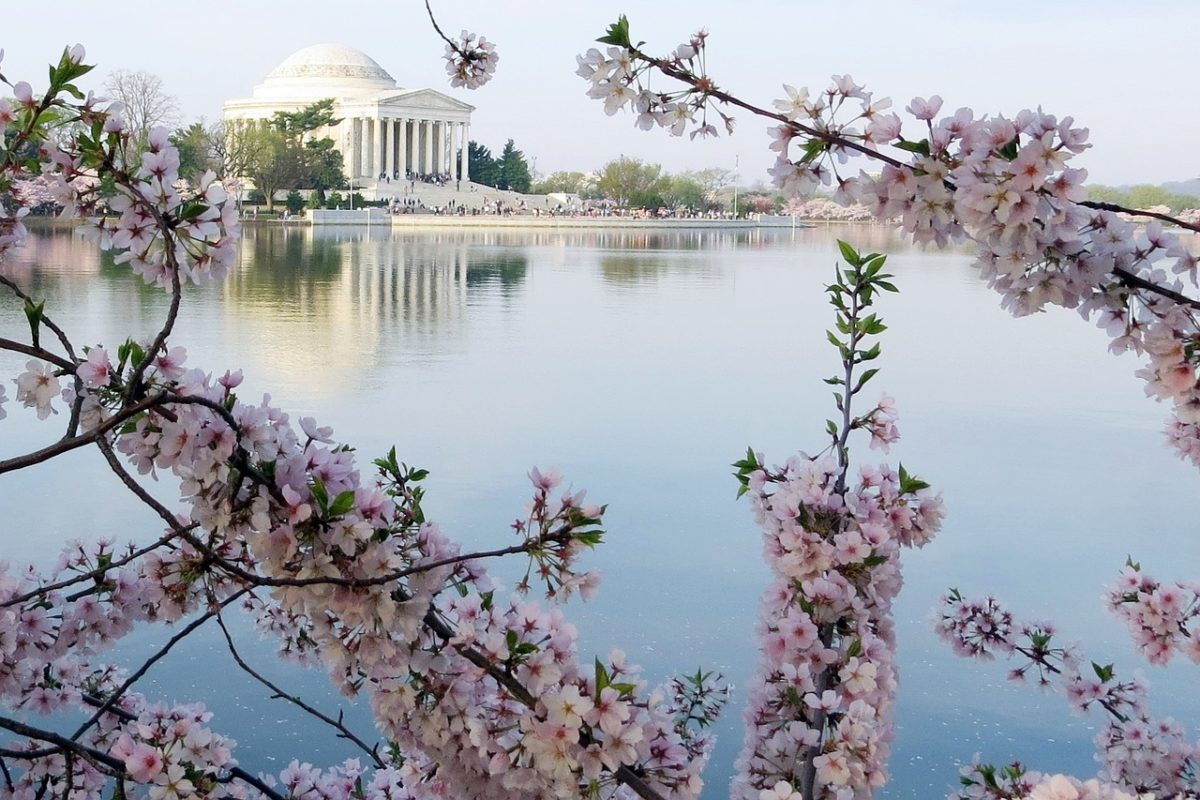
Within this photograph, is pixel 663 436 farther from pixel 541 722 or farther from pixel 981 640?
pixel 541 722

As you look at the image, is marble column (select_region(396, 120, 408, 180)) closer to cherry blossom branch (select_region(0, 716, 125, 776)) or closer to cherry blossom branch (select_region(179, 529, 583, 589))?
cherry blossom branch (select_region(0, 716, 125, 776))

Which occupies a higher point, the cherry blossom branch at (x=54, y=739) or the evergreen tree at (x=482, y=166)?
the evergreen tree at (x=482, y=166)

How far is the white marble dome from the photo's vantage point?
67125 millimetres

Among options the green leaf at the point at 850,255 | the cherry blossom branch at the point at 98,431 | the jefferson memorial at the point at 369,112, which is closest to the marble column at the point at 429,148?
the jefferson memorial at the point at 369,112

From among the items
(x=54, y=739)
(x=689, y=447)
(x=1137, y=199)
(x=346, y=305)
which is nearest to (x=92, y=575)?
(x=54, y=739)

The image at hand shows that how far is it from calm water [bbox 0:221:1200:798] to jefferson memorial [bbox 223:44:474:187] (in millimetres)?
52382

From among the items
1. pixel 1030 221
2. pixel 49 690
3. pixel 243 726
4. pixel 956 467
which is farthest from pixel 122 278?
pixel 1030 221

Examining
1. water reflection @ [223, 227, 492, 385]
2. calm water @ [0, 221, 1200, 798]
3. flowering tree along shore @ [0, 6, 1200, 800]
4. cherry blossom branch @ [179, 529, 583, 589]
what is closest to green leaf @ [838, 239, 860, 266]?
flowering tree along shore @ [0, 6, 1200, 800]

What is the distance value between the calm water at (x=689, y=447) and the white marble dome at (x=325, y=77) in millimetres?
56157

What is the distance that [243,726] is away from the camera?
9.80 feet

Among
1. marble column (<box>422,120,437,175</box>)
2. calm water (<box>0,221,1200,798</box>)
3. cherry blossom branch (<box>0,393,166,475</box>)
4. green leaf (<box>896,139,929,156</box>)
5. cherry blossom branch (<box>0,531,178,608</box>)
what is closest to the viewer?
cherry blossom branch (<box>0,393,166,475</box>)

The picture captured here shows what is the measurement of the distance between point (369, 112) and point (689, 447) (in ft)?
199

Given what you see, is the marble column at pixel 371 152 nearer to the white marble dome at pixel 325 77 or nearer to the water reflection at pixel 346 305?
the white marble dome at pixel 325 77

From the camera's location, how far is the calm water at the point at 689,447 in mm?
3279
